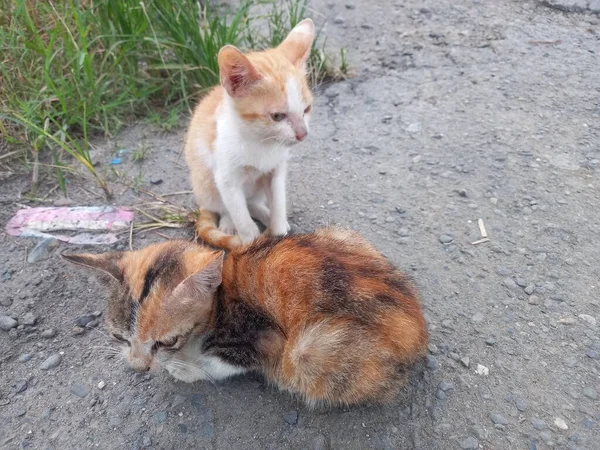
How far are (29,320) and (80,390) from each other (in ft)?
1.73

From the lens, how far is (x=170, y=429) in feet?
6.54

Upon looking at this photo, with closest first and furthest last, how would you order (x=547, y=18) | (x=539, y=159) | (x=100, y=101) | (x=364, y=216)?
1. (x=364, y=216)
2. (x=539, y=159)
3. (x=100, y=101)
4. (x=547, y=18)

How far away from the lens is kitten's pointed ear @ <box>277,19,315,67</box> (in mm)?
2639

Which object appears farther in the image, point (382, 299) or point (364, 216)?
point (364, 216)

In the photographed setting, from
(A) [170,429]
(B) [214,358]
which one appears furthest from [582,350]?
(A) [170,429]

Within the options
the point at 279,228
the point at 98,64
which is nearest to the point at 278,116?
the point at 279,228

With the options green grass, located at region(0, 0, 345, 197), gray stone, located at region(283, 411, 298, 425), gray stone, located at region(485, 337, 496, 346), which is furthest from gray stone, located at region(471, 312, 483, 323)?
green grass, located at region(0, 0, 345, 197)

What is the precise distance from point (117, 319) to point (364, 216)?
1.56 meters

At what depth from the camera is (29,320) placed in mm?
2434

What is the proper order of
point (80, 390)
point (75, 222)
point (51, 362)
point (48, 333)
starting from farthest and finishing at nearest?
point (75, 222) < point (48, 333) < point (51, 362) < point (80, 390)

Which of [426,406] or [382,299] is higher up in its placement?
[382,299]

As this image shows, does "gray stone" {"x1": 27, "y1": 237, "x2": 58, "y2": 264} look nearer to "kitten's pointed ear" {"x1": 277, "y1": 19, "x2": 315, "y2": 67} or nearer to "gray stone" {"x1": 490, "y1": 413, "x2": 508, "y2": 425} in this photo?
"kitten's pointed ear" {"x1": 277, "y1": 19, "x2": 315, "y2": 67}

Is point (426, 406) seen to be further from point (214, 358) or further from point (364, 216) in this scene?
point (364, 216)

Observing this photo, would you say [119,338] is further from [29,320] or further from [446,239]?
[446,239]
